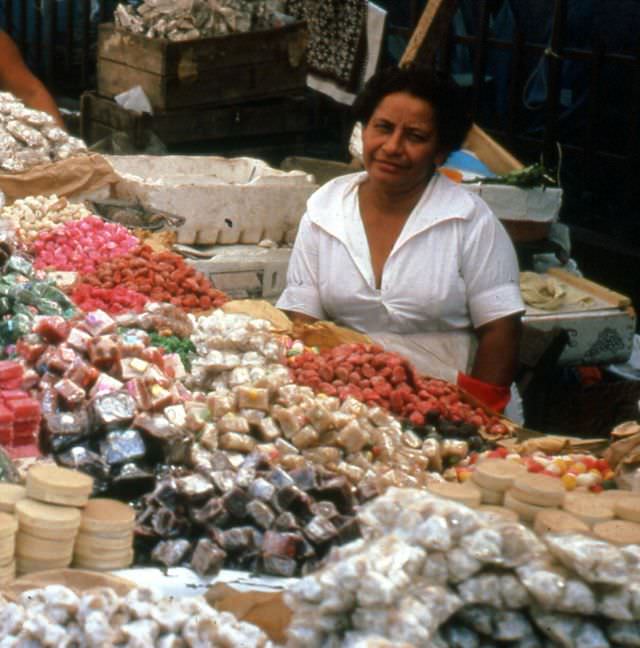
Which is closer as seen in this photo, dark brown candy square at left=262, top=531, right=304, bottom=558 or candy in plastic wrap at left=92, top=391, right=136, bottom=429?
dark brown candy square at left=262, top=531, right=304, bottom=558

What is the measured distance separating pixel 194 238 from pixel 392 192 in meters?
1.38

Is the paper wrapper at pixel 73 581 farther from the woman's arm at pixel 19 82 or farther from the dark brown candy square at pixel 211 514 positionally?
the woman's arm at pixel 19 82

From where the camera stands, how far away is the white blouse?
14.3 feet

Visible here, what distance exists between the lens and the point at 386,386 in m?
3.51

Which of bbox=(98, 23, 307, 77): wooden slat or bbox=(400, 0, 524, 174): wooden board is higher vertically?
bbox=(400, 0, 524, 174): wooden board

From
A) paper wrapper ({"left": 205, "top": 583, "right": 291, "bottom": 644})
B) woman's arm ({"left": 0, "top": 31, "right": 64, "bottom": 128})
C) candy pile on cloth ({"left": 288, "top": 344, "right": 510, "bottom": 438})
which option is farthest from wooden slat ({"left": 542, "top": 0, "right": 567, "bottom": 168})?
paper wrapper ({"left": 205, "top": 583, "right": 291, "bottom": 644})

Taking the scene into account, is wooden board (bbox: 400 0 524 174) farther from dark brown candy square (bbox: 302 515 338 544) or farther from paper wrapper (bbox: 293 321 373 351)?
dark brown candy square (bbox: 302 515 338 544)

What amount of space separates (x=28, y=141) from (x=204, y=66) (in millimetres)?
1471

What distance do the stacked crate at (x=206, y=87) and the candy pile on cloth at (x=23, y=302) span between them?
2805 mm

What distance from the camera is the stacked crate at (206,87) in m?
6.70

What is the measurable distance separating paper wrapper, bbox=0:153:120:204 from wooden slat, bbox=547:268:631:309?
202cm

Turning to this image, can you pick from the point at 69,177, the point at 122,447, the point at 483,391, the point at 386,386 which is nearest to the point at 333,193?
the point at 483,391

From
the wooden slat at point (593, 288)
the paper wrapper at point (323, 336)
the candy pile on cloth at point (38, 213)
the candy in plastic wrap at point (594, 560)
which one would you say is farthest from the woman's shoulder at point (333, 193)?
the candy in plastic wrap at point (594, 560)

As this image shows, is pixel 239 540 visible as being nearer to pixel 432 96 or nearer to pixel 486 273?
pixel 486 273
